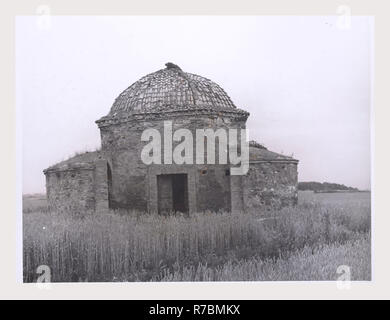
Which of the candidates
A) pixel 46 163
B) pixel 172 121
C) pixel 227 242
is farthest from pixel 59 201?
pixel 227 242

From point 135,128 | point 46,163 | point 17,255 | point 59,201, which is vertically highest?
point 135,128

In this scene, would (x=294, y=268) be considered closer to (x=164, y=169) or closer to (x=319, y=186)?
(x=319, y=186)

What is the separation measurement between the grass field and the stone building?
719 millimetres

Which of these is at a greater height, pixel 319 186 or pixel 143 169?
pixel 143 169

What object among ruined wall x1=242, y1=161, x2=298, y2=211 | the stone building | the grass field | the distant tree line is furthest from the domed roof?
the grass field

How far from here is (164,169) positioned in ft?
32.4

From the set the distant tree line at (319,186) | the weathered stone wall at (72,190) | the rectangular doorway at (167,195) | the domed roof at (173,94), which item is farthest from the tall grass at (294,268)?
the domed roof at (173,94)

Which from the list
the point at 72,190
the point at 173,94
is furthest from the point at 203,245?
the point at 173,94

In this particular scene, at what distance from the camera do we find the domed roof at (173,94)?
1077 centimetres

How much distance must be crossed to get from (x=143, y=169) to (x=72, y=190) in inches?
69.2

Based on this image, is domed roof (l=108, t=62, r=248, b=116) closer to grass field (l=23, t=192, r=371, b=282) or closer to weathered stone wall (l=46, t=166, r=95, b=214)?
weathered stone wall (l=46, t=166, r=95, b=214)
